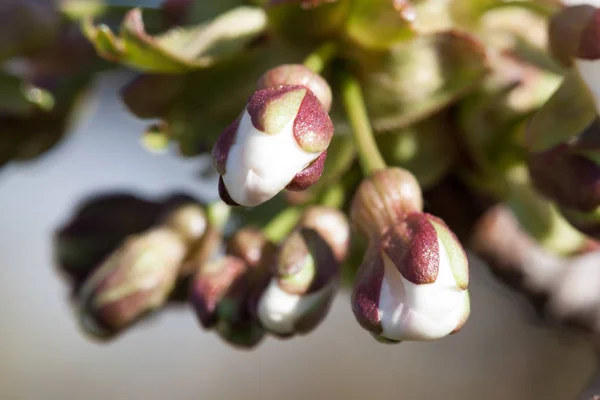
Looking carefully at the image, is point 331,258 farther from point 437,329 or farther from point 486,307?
point 486,307

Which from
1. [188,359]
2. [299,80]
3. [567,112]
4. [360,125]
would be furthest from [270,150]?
[188,359]

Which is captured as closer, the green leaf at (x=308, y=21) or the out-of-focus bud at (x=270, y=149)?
the out-of-focus bud at (x=270, y=149)

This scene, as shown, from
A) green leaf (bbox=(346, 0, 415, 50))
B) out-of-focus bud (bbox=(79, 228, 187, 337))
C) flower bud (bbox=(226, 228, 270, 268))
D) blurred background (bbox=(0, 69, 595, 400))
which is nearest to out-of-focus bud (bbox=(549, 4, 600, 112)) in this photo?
green leaf (bbox=(346, 0, 415, 50))

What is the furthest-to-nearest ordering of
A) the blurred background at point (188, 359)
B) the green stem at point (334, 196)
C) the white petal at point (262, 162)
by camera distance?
the blurred background at point (188, 359) < the green stem at point (334, 196) < the white petal at point (262, 162)

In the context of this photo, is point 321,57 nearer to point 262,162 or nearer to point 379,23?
point 379,23

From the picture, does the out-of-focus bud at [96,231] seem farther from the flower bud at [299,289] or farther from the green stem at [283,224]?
the flower bud at [299,289]

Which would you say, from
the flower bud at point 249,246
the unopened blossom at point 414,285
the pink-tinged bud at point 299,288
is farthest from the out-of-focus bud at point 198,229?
the unopened blossom at point 414,285

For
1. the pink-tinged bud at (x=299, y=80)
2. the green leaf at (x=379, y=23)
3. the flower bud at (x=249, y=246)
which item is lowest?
the flower bud at (x=249, y=246)
